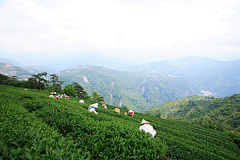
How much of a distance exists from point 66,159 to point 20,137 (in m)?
1.56

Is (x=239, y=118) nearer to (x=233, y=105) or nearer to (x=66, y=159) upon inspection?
(x=233, y=105)

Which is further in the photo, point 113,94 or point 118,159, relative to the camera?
point 113,94

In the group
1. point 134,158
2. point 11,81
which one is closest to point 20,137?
point 134,158

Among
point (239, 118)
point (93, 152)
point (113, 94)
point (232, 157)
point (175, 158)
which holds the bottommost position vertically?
point (113, 94)

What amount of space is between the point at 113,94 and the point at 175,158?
589ft

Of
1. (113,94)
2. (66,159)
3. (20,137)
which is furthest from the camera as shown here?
(113,94)

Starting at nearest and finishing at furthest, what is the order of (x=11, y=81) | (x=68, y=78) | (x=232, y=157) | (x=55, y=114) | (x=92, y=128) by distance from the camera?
(x=92, y=128) → (x=55, y=114) → (x=232, y=157) → (x=11, y=81) → (x=68, y=78)

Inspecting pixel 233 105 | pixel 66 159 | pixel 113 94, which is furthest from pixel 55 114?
pixel 113 94

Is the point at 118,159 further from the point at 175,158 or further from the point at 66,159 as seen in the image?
the point at 175,158

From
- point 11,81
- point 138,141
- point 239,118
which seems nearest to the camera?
point 138,141

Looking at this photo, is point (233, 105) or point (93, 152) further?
point (233, 105)

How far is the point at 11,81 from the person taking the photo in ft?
120

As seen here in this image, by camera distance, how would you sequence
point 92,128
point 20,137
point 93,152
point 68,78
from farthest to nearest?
1. point 68,78
2. point 92,128
3. point 93,152
4. point 20,137

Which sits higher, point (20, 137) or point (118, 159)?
point (20, 137)
